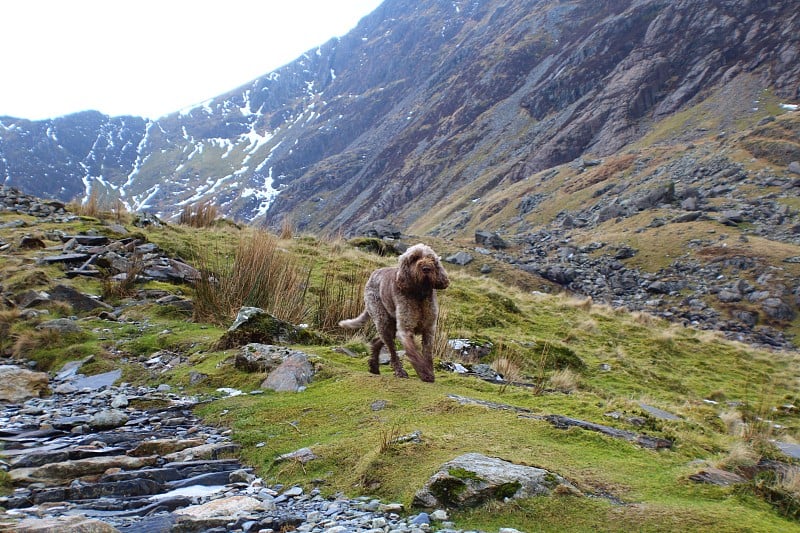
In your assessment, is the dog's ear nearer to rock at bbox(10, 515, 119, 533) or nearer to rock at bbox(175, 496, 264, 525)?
rock at bbox(175, 496, 264, 525)

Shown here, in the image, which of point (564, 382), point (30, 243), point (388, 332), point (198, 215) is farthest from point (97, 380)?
point (198, 215)

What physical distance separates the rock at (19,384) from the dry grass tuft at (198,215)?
17.5 m

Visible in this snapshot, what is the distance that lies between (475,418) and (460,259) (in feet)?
96.2

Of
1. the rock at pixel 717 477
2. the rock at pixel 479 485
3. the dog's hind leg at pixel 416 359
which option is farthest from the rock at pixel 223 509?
the dog's hind leg at pixel 416 359

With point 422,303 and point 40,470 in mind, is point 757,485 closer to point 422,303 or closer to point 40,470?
point 422,303

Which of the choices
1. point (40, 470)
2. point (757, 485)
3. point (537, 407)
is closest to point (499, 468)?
point (757, 485)

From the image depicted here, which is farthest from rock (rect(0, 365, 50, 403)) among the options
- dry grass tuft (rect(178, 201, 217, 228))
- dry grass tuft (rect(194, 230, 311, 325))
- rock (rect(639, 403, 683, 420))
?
dry grass tuft (rect(178, 201, 217, 228))

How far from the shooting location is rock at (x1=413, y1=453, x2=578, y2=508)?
331cm

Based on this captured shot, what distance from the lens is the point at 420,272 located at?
21.8 ft

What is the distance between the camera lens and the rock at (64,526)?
2.66 m

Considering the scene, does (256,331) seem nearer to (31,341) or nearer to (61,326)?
(61,326)

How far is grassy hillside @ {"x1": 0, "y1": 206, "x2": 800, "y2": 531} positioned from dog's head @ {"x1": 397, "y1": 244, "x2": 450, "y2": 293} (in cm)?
120

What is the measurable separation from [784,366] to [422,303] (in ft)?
59.2

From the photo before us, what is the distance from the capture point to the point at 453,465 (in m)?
3.55
